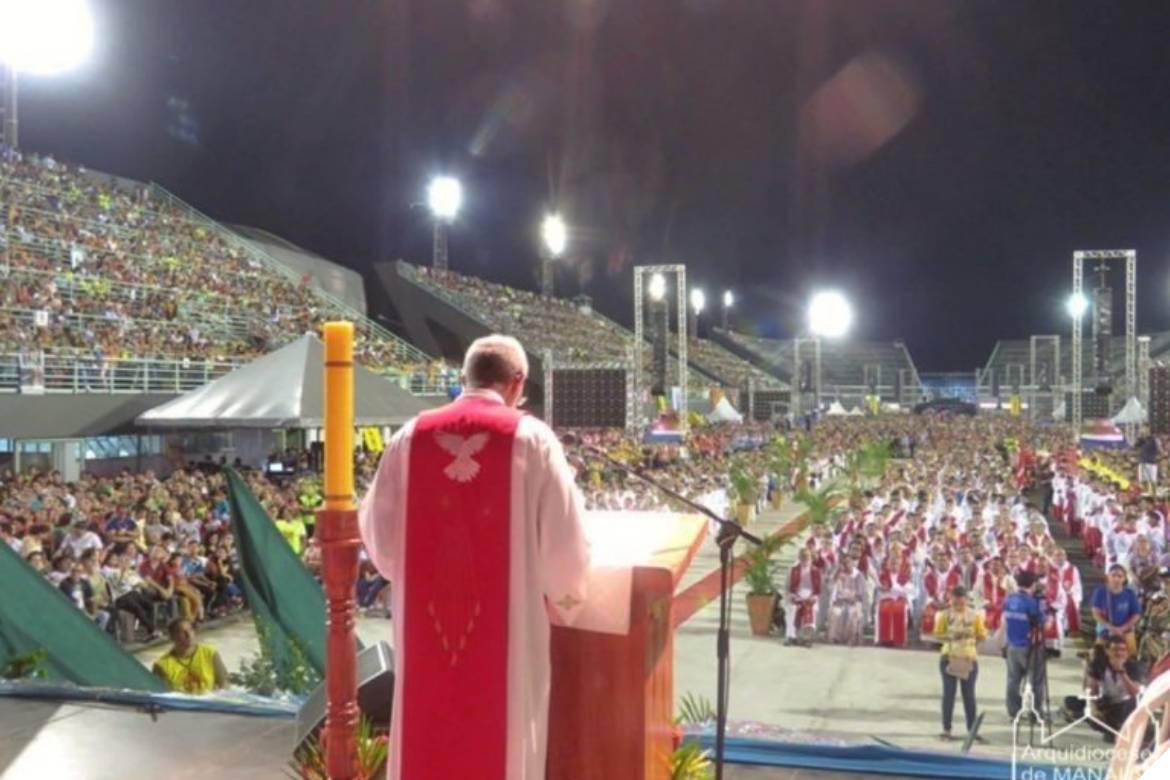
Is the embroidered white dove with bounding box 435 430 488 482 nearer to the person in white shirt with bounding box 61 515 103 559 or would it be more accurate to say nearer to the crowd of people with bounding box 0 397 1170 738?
the crowd of people with bounding box 0 397 1170 738

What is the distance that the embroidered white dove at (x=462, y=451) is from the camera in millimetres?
2779

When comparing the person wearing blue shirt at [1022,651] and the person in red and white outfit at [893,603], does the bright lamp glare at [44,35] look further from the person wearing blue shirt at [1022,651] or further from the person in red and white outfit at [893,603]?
the person wearing blue shirt at [1022,651]

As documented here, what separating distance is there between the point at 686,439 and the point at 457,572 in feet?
86.0

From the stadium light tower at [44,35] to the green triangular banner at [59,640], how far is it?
2164 cm

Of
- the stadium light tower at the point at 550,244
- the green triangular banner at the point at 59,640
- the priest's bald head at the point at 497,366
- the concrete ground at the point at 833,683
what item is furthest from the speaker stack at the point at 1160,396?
the stadium light tower at the point at 550,244

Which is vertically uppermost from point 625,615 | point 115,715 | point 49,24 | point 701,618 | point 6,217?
point 49,24

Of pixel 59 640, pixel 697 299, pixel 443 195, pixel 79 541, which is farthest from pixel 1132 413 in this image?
pixel 697 299

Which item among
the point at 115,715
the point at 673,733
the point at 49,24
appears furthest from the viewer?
the point at 49,24

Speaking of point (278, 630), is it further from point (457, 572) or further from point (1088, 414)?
point (1088, 414)

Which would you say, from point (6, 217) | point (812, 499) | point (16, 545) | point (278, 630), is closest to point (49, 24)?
point (6, 217)

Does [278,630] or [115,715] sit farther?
[278,630]

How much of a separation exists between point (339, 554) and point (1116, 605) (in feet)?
23.8

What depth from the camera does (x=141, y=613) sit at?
10359mm

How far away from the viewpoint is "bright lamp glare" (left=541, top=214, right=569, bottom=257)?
166 ft
